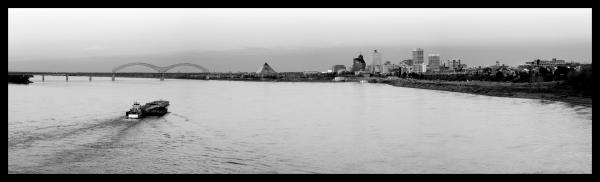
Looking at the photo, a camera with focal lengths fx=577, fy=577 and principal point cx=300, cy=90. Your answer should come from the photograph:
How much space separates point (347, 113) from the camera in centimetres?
1834

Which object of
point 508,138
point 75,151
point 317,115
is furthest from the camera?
point 317,115

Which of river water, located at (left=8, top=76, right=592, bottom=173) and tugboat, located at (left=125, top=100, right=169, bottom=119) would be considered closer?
river water, located at (left=8, top=76, right=592, bottom=173)

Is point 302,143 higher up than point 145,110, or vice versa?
point 145,110

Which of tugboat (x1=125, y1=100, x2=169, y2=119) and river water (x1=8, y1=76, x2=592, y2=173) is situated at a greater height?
tugboat (x1=125, y1=100, x2=169, y2=119)

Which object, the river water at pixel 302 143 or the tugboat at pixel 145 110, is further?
the tugboat at pixel 145 110

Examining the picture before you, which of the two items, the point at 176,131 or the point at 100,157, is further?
the point at 176,131

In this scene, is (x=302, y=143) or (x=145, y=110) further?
(x=145, y=110)

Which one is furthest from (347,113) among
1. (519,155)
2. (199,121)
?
(519,155)

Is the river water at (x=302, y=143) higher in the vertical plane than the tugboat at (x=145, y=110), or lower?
lower
